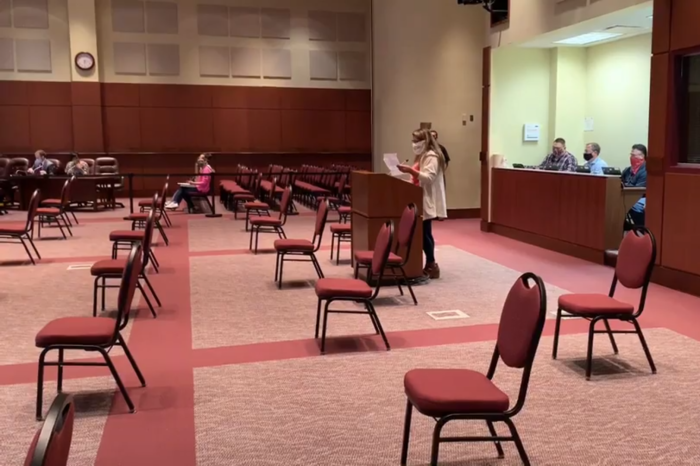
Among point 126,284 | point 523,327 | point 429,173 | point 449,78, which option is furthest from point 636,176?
point 126,284

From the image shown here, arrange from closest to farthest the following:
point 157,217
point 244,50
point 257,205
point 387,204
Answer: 1. point 387,204
2. point 157,217
3. point 257,205
4. point 244,50

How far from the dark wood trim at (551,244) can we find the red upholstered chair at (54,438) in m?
7.13

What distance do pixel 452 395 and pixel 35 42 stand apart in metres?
16.4

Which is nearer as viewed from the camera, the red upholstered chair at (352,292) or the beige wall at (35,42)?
the red upholstered chair at (352,292)

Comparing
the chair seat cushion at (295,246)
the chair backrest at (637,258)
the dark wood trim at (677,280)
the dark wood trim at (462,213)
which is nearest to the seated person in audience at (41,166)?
the dark wood trim at (462,213)

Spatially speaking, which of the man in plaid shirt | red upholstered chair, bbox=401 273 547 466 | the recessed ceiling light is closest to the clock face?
the recessed ceiling light

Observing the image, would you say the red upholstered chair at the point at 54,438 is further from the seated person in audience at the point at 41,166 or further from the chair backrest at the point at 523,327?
the seated person in audience at the point at 41,166

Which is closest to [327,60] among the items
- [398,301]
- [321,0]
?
[321,0]

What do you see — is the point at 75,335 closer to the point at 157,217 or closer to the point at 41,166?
the point at 157,217

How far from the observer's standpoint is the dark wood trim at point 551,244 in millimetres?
8055

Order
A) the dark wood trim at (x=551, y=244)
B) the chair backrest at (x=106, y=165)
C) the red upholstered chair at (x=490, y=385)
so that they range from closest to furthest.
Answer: the red upholstered chair at (x=490, y=385) < the dark wood trim at (x=551, y=244) < the chair backrest at (x=106, y=165)

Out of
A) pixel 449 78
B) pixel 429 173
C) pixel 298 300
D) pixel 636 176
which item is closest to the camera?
pixel 298 300

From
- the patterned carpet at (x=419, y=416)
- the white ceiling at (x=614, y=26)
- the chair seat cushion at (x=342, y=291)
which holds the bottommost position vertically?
the patterned carpet at (x=419, y=416)

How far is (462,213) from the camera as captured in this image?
40.8 ft
